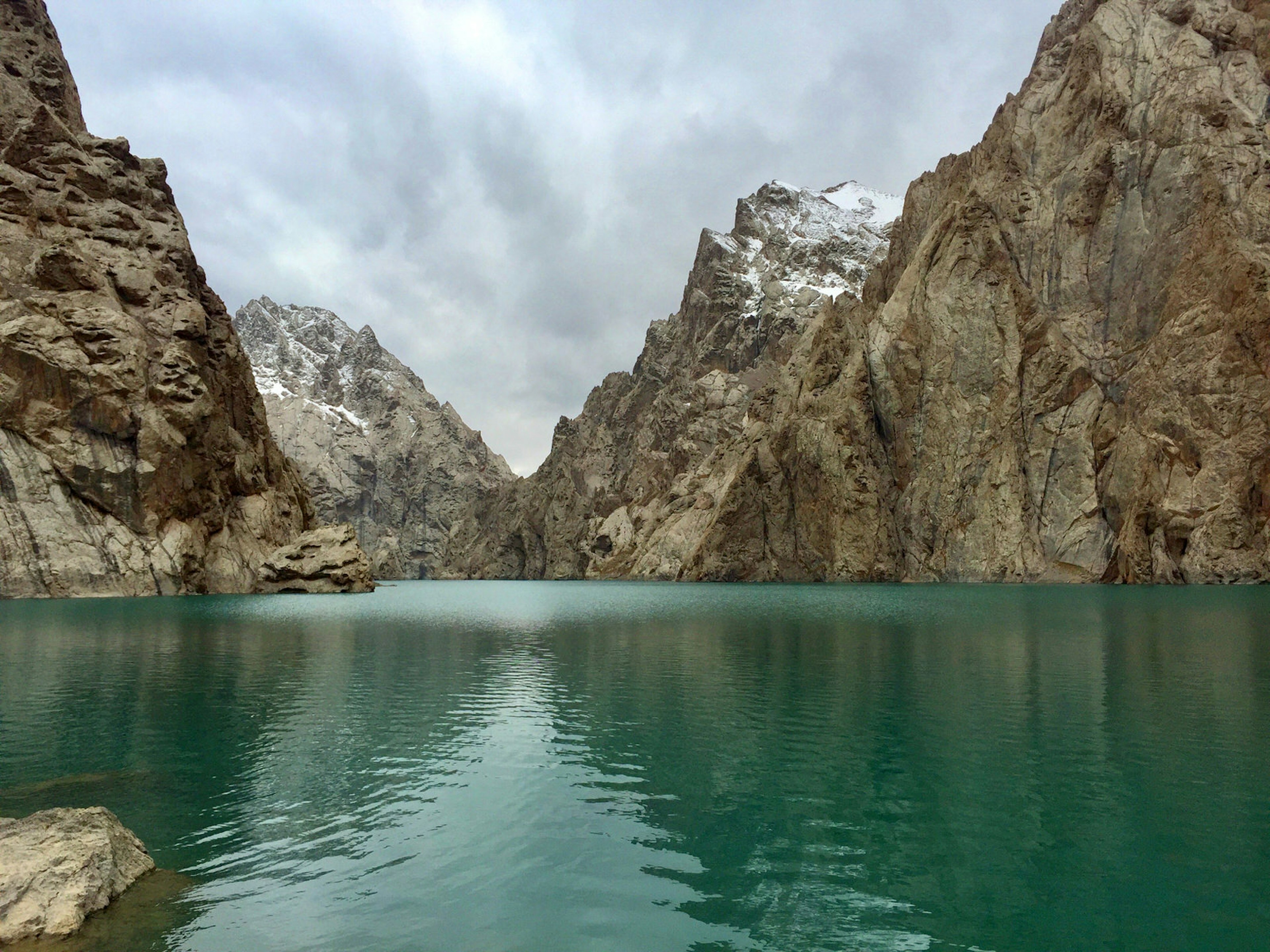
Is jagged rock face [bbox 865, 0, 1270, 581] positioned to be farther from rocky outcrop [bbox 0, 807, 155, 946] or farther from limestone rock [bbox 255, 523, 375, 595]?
rocky outcrop [bbox 0, 807, 155, 946]

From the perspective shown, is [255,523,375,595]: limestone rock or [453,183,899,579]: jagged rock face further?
[453,183,899,579]: jagged rock face

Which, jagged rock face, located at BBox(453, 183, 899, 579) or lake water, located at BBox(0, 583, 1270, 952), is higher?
jagged rock face, located at BBox(453, 183, 899, 579)

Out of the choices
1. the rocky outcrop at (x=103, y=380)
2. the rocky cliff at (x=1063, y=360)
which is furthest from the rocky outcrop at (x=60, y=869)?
the rocky cliff at (x=1063, y=360)

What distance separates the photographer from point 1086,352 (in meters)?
104

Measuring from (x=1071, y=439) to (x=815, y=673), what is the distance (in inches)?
3639

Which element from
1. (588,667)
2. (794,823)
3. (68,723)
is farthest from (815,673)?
(68,723)

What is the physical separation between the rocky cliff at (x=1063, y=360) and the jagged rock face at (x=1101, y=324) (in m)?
0.28

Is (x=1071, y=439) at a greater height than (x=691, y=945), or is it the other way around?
(x=1071, y=439)

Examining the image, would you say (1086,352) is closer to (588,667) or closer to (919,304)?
(919,304)

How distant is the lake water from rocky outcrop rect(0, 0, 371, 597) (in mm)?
47076

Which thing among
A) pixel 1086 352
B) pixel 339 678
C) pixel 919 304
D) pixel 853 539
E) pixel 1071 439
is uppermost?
pixel 919 304

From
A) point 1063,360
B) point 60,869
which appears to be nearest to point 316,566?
point 60,869

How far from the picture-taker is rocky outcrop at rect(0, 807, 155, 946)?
8664 millimetres

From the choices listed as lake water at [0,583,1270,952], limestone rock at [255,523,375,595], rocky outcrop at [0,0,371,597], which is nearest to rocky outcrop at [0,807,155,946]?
lake water at [0,583,1270,952]
